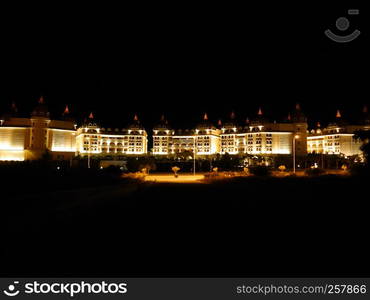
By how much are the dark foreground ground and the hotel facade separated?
205 feet

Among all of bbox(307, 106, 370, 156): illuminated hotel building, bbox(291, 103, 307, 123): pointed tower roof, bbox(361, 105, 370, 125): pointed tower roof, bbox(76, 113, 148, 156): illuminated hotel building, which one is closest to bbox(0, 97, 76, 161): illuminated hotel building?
bbox(76, 113, 148, 156): illuminated hotel building

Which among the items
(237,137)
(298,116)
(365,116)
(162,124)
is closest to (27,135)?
(162,124)

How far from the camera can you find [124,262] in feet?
18.6

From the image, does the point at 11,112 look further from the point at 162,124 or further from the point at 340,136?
the point at 340,136

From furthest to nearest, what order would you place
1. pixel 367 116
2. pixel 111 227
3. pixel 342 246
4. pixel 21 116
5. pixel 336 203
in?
pixel 367 116 < pixel 21 116 < pixel 336 203 < pixel 111 227 < pixel 342 246

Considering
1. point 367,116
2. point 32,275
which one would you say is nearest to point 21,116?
point 32,275

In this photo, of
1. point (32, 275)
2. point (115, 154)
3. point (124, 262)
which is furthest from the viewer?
point (115, 154)

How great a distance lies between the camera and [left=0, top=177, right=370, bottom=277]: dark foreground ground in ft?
17.9

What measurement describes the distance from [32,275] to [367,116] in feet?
287

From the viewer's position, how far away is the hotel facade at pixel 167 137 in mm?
67438

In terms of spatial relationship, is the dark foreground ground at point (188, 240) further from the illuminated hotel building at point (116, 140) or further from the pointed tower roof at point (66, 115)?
the illuminated hotel building at point (116, 140)

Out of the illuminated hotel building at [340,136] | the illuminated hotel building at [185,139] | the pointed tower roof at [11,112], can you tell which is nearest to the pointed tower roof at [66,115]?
the pointed tower roof at [11,112]

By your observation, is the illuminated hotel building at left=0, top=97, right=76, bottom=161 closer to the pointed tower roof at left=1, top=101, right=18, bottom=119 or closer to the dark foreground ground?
the pointed tower roof at left=1, top=101, right=18, bottom=119

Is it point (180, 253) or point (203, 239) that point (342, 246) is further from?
point (180, 253)
